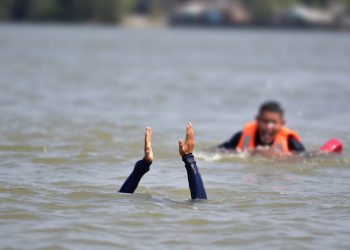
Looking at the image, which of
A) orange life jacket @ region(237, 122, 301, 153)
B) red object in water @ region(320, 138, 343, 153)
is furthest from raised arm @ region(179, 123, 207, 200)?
red object in water @ region(320, 138, 343, 153)

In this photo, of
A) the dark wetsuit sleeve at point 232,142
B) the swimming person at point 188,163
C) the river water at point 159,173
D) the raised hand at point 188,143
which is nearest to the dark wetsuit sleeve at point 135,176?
the swimming person at point 188,163

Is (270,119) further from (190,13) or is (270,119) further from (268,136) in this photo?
(190,13)

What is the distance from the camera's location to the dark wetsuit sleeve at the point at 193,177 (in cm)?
920

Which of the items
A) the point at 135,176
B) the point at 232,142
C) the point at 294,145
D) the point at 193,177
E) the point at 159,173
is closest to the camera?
the point at 193,177

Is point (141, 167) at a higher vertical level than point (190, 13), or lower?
lower

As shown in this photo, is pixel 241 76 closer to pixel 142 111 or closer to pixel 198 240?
pixel 142 111

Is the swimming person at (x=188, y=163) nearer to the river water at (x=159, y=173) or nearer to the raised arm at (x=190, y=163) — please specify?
the raised arm at (x=190, y=163)

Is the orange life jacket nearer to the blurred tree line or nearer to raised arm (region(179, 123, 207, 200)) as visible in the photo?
raised arm (region(179, 123, 207, 200))

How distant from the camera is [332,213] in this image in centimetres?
916

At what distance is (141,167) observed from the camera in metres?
9.34

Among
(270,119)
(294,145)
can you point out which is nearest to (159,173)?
(270,119)

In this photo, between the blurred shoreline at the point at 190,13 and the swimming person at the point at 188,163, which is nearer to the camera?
the swimming person at the point at 188,163

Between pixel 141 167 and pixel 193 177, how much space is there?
0.52 meters

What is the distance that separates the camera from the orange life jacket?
12.5 m
